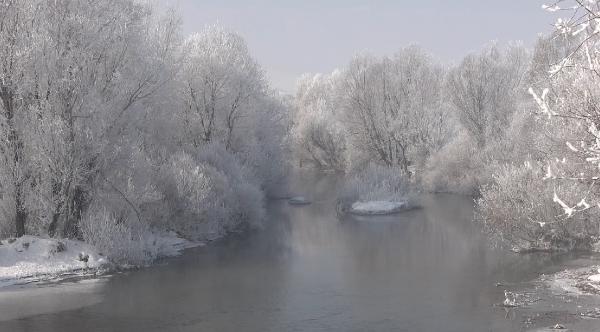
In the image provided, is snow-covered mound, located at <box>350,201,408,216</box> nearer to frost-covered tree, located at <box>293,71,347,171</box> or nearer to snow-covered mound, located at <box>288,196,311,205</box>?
snow-covered mound, located at <box>288,196,311,205</box>

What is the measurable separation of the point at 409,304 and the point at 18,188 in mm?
12237

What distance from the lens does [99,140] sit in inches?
770

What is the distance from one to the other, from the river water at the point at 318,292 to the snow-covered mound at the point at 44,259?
1.12 m

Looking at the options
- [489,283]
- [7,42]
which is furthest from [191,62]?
[489,283]

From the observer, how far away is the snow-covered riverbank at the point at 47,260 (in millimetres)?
17234

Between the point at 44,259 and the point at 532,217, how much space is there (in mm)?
14504

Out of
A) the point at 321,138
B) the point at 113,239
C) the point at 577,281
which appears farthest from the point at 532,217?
the point at 321,138

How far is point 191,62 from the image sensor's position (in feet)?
107

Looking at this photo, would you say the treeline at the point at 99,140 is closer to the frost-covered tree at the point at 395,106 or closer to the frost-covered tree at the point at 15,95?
the frost-covered tree at the point at 15,95

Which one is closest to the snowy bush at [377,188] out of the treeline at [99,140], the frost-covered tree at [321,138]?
the treeline at [99,140]

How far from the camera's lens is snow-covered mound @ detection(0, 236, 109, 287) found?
56.7ft

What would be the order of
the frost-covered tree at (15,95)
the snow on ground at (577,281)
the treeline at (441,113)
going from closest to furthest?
1. the snow on ground at (577,281)
2. the frost-covered tree at (15,95)
3. the treeline at (441,113)

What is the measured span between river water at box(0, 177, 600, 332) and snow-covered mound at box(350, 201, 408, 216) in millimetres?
7235

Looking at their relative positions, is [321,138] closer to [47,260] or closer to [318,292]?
[47,260]
